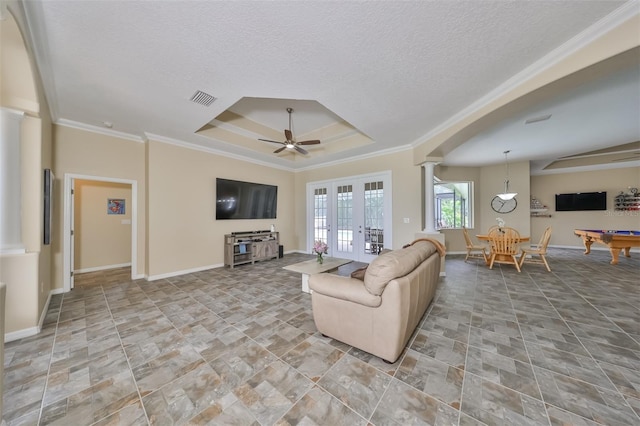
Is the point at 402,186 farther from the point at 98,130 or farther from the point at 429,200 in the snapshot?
the point at 98,130

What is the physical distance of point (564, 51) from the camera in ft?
6.72

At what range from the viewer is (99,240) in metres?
4.98

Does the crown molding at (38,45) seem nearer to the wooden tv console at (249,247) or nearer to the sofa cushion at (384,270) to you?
the sofa cushion at (384,270)

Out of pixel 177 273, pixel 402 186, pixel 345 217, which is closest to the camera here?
pixel 177 273

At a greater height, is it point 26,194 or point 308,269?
point 26,194

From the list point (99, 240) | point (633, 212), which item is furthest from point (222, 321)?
point (633, 212)

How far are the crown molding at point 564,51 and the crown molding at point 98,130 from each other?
5.94m

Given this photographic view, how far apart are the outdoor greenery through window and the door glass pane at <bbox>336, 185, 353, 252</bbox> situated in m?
3.17

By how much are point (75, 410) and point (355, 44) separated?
351cm

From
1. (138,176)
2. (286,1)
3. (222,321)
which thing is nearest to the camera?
(286,1)

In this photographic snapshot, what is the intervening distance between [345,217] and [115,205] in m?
5.68

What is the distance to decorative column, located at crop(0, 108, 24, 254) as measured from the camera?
2264 mm

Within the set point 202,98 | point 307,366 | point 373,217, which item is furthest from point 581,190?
point 202,98

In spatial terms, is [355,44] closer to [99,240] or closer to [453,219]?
[99,240]
